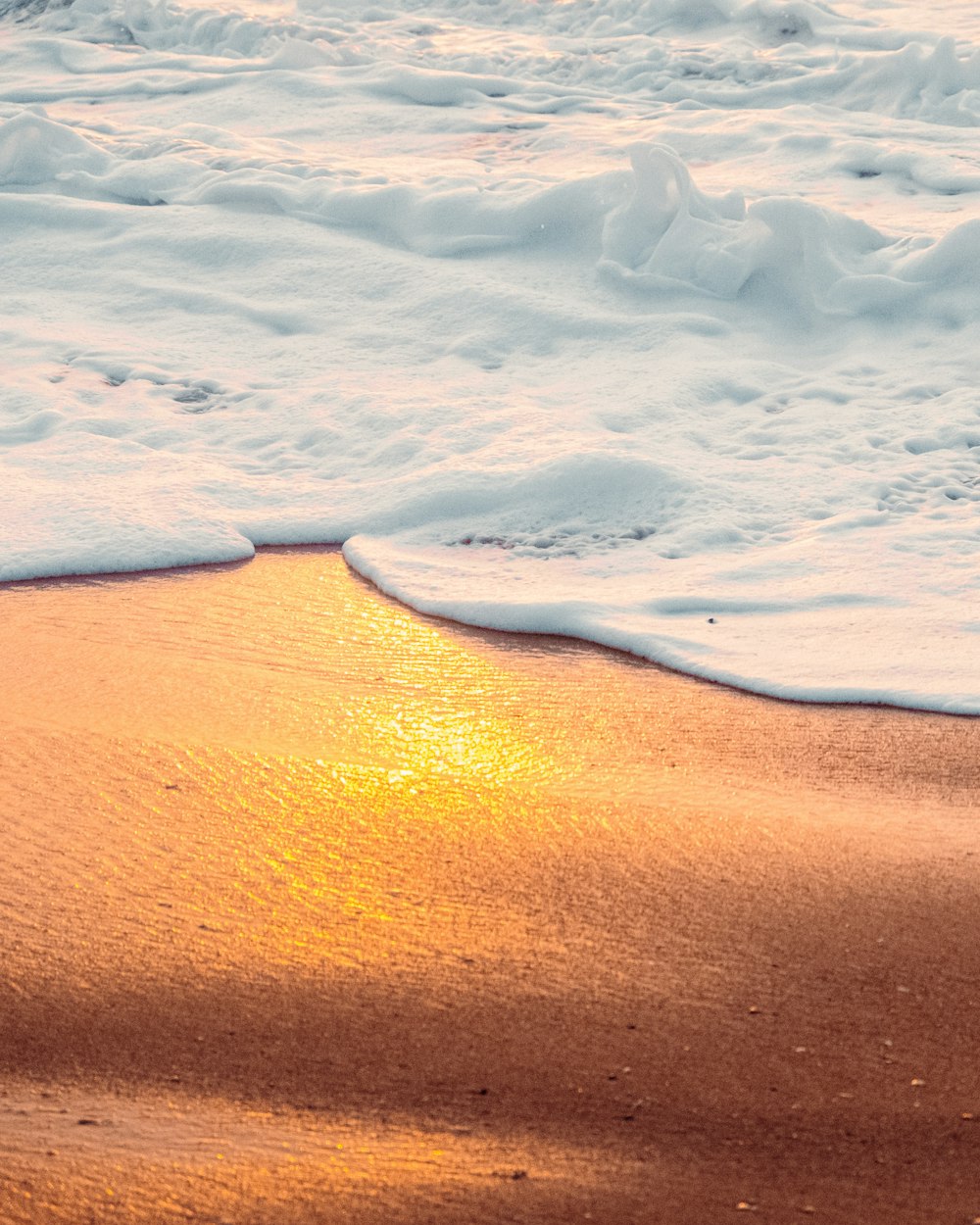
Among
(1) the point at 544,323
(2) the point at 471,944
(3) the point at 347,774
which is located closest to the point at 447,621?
(3) the point at 347,774

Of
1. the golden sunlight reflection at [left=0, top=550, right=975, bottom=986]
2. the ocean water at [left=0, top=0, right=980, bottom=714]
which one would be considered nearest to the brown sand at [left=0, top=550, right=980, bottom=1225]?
the golden sunlight reflection at [left=0, top=550, right=975, bottom=986]

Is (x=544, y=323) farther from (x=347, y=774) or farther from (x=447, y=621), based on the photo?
(x=347, y=774)

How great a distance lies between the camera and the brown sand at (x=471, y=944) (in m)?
1.59

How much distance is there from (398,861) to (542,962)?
1.17ft

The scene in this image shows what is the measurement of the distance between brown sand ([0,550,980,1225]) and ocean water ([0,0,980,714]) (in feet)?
1.37

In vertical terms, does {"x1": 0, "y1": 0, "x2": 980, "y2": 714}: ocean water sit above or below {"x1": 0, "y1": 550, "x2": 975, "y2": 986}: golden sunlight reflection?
above

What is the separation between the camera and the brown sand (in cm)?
Result: 159

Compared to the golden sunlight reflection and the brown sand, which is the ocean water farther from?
the brown sand

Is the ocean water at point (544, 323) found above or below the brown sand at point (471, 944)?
above

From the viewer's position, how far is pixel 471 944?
6.57ft

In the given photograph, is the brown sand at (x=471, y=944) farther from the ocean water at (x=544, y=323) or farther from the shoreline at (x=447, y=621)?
the ocean water at (x=544, y=323)

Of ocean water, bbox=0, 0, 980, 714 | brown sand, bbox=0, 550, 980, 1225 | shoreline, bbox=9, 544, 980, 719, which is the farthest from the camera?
ocean water, bbox=0, 0, 980, 714

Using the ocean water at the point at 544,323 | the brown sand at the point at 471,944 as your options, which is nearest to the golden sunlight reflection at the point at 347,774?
the brown sand at the point at 471,944

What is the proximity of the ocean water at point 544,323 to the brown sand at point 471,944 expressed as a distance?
1.37 ft
